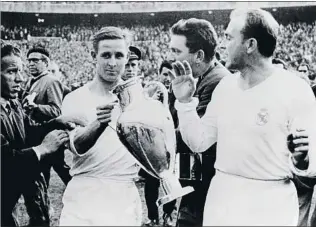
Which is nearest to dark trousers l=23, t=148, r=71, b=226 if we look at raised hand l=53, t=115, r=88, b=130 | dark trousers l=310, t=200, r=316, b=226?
raised hand l=53, t=115, r=88, b=130

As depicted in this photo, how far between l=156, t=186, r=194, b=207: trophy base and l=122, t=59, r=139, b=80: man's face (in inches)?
22.3

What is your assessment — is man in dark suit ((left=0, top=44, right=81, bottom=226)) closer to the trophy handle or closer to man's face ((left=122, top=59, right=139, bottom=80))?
man's face ((left=122, top=59, right=139, bottom=80))

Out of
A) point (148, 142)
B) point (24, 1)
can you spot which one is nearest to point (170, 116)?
point (148, 142)

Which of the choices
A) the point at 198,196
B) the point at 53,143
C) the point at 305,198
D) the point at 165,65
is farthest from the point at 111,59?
the point at 305,198

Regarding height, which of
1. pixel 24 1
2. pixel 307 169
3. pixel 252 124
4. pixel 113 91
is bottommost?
pixel 307 169

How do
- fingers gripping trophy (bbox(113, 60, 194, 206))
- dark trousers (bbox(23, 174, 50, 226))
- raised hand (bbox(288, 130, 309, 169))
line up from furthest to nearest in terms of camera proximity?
dark trousers (bbox(23, 174, 50, 226)) < fingers gripping trophy (bbox(113, 60, 194, 206)) < raised hand (bbox(288, 130, 309, 169))

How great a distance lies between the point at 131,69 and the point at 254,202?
0.81 meters

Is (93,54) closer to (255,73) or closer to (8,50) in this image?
(8,50)

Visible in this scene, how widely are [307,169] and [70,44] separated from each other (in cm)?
119

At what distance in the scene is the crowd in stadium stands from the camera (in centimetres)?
221

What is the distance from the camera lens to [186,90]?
207cm

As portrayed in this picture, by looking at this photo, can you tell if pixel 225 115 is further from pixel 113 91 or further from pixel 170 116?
pixel 113 91

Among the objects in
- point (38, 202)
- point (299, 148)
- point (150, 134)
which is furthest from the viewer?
point (38, 202)

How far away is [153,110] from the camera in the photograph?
2.15 metres
